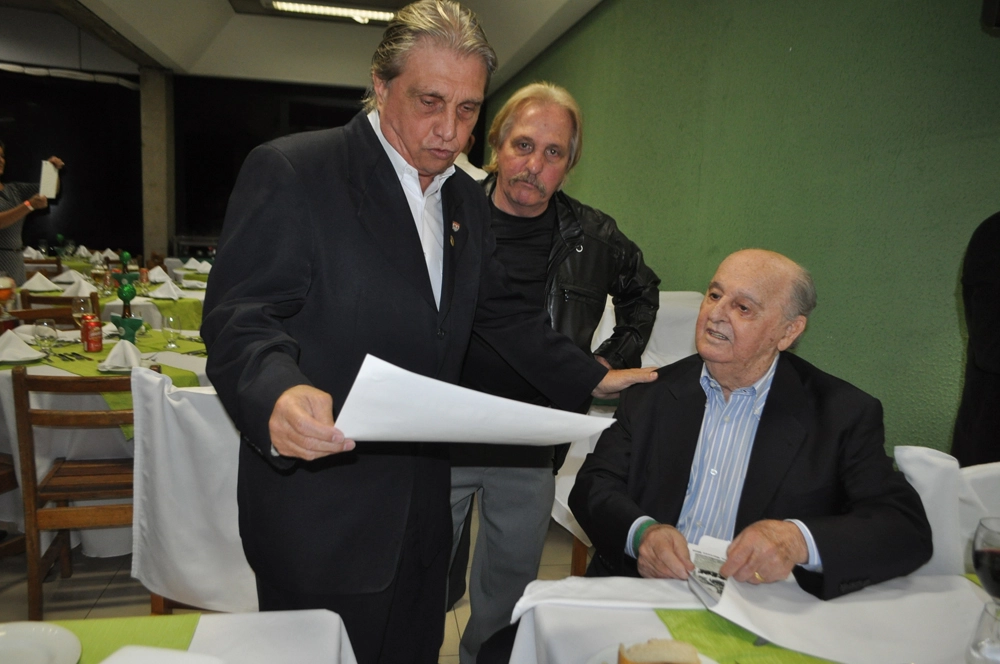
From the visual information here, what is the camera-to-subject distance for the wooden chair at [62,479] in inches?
91.5

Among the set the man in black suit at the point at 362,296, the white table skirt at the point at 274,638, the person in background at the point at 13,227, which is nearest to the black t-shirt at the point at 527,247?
the man in black suit at the point at 362,296

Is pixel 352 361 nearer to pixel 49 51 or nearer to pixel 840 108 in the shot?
pixel 840 108

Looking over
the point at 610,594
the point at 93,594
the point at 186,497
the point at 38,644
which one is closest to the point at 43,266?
the point at 93,594

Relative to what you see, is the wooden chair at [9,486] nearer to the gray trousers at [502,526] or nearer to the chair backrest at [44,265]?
the gray trousers at [502,526]

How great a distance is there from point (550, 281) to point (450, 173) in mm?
793

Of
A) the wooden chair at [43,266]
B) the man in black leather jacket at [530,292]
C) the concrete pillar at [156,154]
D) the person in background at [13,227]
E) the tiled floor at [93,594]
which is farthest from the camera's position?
the concrete pillar at [156,154]

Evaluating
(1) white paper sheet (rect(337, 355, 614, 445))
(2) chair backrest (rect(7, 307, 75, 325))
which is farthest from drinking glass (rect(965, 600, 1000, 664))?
(2) chair backrest (rect(7, 307, 75, 325))

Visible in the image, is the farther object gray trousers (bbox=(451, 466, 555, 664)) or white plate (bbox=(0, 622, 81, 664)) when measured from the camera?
gray trousers (bbox=(451, 466, 555, 664))

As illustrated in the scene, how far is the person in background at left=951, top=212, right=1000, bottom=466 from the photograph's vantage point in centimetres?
193

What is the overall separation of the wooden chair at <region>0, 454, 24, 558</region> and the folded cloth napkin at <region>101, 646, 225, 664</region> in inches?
97.3

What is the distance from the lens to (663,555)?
1.28 m

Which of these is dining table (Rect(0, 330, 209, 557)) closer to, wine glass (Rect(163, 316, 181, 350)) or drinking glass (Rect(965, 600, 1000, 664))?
wine glass (Rect(163, 316, 181, 350))

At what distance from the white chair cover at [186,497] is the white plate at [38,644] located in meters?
1.30

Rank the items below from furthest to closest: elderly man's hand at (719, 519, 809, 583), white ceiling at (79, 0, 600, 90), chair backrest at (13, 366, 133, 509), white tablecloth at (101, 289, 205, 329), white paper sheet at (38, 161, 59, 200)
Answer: white ceiling at (79, 0, 600, 90), white paper sheet at (38, 161, 59, 200), white tablecloth at (101, 289, 205, 329), chair backrest at (13, 366, 133, 509), elderly man's hand at (719, 519, 809, 583)
